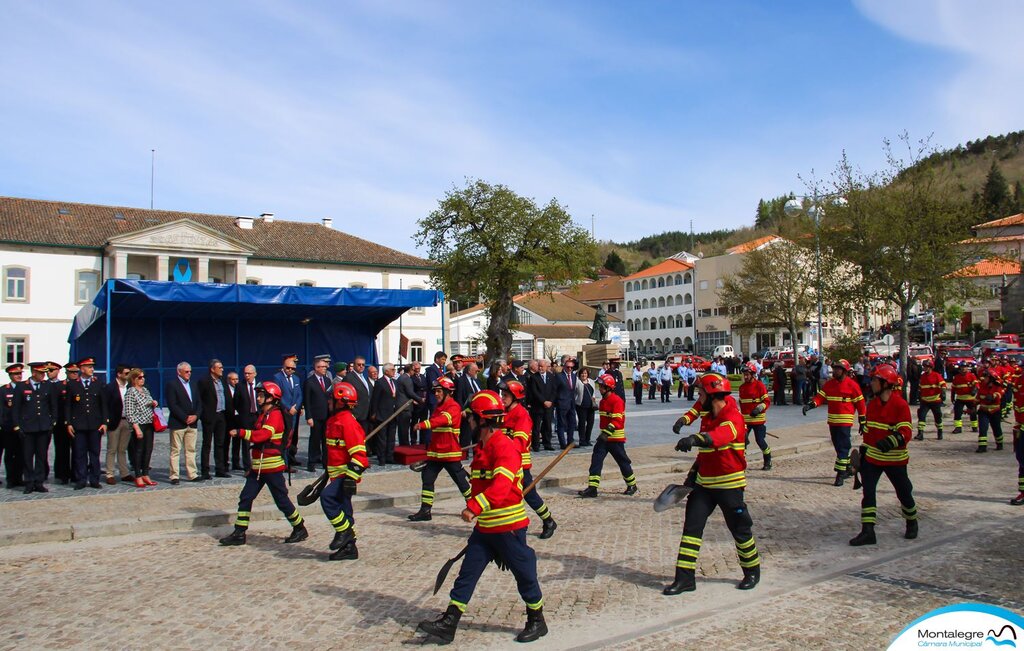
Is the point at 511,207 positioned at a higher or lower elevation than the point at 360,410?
higher

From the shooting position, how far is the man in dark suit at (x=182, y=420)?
11.7 metres

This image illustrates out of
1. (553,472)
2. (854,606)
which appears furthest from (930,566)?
(553,472)

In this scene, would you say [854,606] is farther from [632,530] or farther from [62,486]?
[62,486]

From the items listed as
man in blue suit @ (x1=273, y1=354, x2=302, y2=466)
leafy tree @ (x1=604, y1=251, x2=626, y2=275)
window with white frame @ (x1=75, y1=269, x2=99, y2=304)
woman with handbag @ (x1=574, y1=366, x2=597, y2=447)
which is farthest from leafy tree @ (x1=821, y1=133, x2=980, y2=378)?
leafy tree @ (x1=604, y1=251, x2=626, y2=275)

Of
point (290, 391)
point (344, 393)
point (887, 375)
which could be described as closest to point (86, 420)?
point (290, 391)

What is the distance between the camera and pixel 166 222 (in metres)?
48.1

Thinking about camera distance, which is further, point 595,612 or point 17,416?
point 17,416

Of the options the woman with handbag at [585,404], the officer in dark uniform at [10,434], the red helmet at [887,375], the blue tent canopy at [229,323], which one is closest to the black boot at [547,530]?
the red helmet at [887,375]

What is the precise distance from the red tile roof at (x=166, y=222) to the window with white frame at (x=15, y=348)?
538 cm

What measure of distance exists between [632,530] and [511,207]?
33.7m

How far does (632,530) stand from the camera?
28.5ft

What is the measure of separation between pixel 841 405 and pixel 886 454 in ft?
11.8

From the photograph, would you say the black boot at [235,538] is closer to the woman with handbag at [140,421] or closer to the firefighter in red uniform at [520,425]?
the firefighter in red uniform at [520,425]

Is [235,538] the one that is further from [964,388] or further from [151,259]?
A: [151,259]
